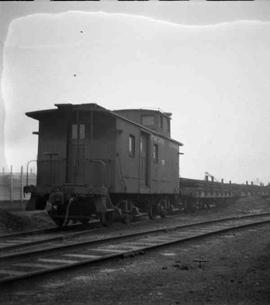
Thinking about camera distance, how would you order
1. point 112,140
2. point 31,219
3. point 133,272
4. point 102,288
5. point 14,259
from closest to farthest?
point 102,288
point 133,272
point 14,259
point 112,140
point 31,219

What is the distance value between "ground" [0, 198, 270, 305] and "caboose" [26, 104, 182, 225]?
469 centimetres

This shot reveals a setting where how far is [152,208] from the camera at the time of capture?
17.5 metres

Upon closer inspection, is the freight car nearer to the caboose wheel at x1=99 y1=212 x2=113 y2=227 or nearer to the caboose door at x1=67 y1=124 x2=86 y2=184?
the caboose wheel at x1=99 y1=212 x2=113 y2=227

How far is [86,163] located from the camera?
13.3 m

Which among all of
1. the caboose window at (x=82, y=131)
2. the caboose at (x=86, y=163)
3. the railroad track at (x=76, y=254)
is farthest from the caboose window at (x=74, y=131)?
the railroad track at (x=76, y=254)

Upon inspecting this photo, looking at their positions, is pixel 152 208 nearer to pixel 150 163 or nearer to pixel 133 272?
pixel 150 163

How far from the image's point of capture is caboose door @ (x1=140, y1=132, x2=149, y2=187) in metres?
15.4

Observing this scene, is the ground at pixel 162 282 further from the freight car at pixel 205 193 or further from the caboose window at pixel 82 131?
the freight car at pixel 205 193

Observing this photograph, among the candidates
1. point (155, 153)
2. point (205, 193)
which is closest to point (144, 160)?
point (155, 153)

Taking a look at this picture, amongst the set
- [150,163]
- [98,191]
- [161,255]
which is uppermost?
[150,163]

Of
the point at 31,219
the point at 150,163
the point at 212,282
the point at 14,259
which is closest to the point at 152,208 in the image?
the point at 150,163

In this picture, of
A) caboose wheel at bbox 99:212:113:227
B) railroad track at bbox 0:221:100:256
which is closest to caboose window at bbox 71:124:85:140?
caboose wheel at bbox 99:212:113:227

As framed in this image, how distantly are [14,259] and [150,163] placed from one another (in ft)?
29.5

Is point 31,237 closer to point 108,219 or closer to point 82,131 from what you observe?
point 108,219
